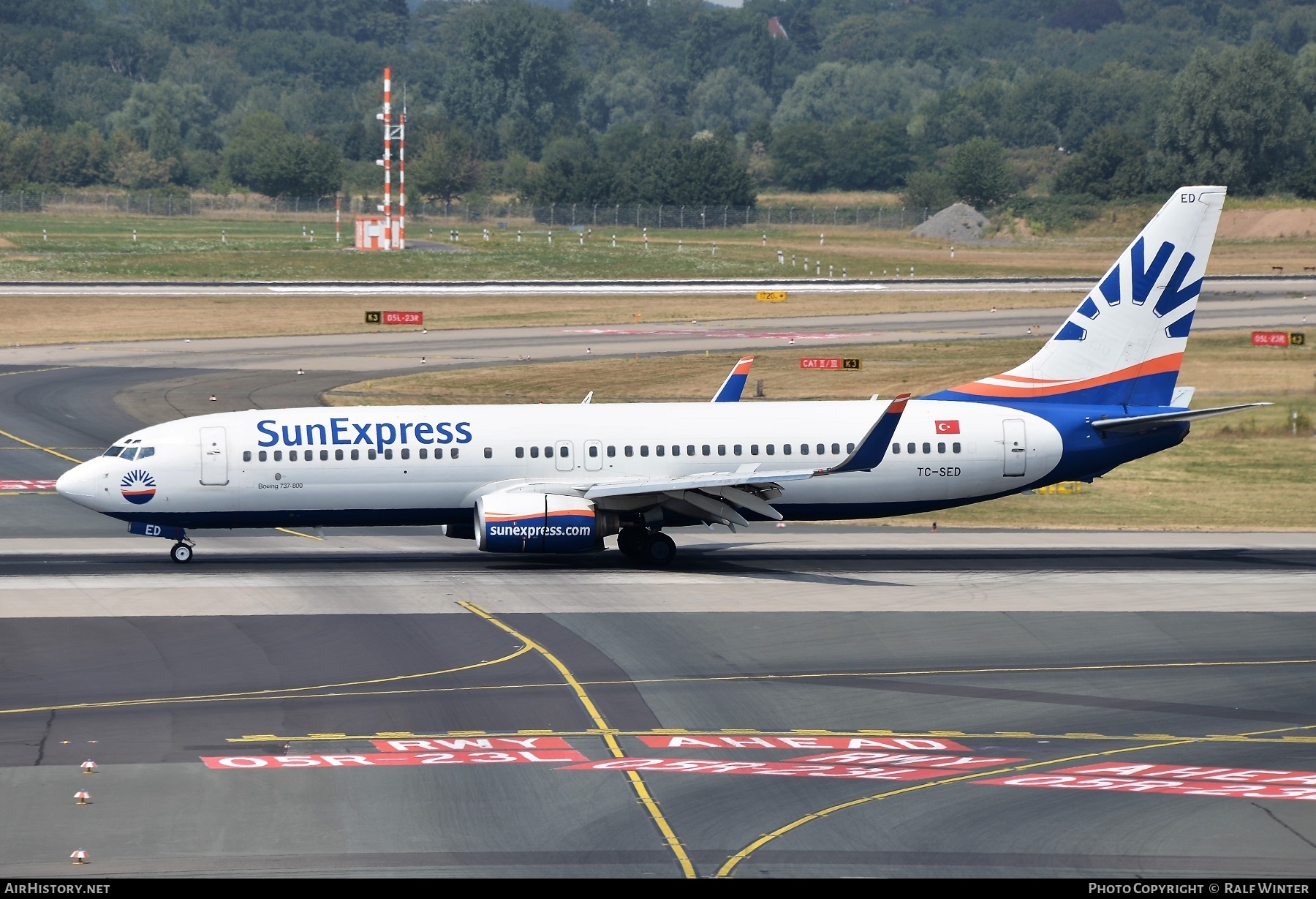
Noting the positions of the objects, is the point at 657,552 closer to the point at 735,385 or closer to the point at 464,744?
the point at 735,385

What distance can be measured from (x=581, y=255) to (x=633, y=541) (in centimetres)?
10358

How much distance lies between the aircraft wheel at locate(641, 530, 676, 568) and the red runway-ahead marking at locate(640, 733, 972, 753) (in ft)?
53.1

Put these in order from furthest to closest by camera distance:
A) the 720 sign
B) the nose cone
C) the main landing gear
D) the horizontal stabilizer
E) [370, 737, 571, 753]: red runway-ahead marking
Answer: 1. the 720 sign
2. the horizontal stabilizer
3. the main landing gear
4. the nose cone
5. [370, 737, 571, 753]: red runway-ahead marking

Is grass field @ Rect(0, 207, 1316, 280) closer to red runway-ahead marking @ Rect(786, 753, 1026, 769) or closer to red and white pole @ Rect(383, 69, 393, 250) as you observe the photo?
red and white pole @ Rect(383, 69, 393, 250)

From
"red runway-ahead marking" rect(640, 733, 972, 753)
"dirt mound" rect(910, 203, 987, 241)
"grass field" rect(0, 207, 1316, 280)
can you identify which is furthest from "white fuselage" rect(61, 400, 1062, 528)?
"dirt mound" rect(910, 203, 987, 241)

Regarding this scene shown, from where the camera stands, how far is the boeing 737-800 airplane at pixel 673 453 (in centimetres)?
4281

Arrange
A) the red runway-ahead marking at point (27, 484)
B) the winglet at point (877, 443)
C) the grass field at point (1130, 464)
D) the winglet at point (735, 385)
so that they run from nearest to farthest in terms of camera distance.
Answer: the winglet at point (877, 443) → the winglet at point (735, 385) → the grass field at point (1130, 464) → the red runway-ahead marking at point (27, 484)

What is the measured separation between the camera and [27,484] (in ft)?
184

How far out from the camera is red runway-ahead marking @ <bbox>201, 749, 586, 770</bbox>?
25797 millimetres

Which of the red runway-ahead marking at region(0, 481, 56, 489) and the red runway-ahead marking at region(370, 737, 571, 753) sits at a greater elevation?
the red runway-ahead marking at region(370, 737, 571, 753)

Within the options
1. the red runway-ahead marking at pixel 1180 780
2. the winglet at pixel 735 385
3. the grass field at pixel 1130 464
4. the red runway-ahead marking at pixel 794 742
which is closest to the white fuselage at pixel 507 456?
the winglet at pixel 735 385

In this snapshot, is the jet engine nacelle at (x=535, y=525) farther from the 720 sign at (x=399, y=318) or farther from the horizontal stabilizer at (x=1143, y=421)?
the 720 sign at (x=399, y=318)

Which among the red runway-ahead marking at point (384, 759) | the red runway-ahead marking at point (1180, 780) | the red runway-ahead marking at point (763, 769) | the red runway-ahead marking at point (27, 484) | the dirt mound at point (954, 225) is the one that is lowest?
the red runway-ahead marking at point (27, 484)

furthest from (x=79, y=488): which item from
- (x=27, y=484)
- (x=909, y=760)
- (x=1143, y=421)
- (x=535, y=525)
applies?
(x=1143, y=421)
